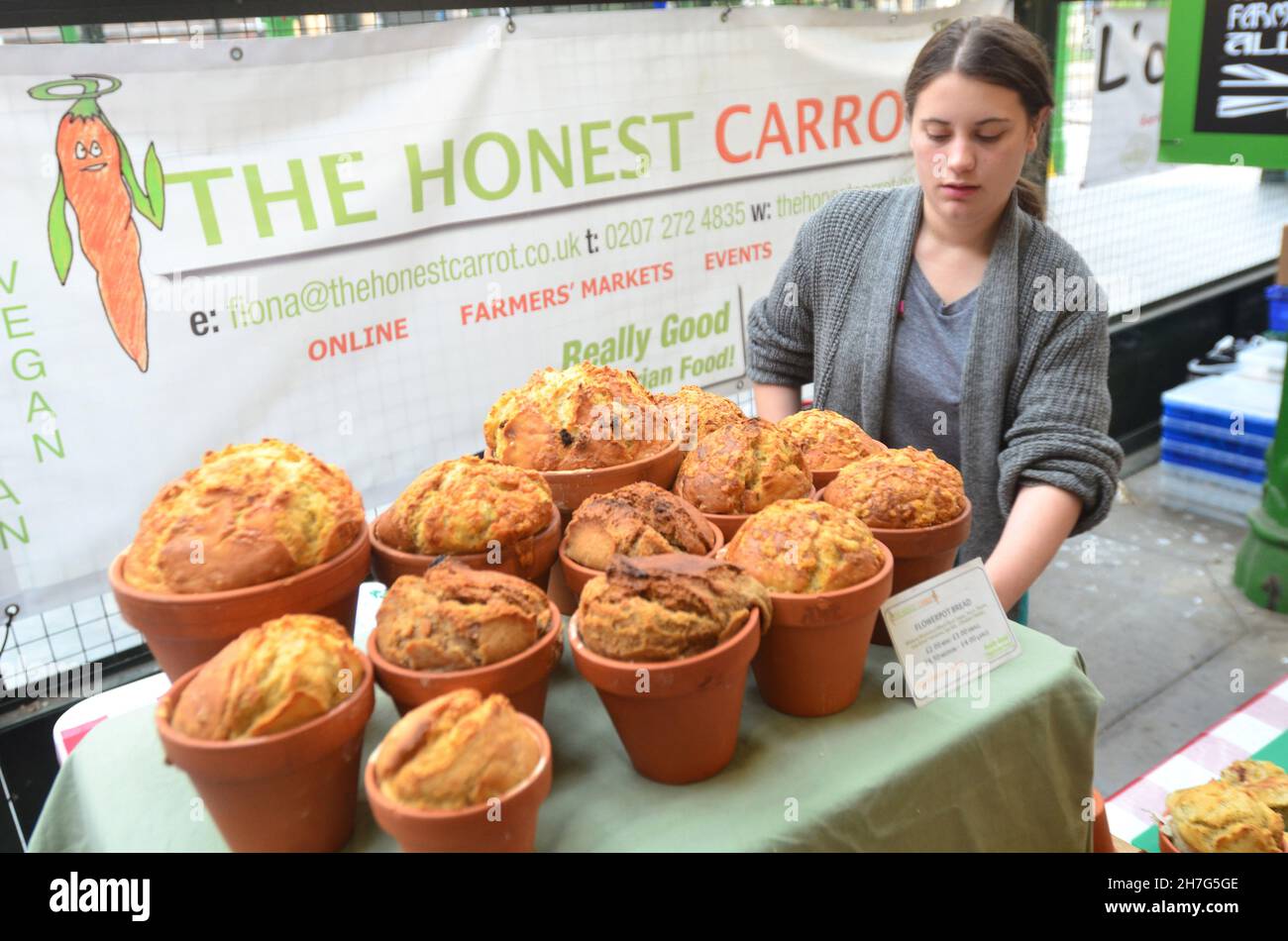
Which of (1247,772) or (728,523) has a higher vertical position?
(728,523)

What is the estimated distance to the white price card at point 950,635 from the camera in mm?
1138

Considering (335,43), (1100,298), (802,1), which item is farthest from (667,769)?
(802,1)

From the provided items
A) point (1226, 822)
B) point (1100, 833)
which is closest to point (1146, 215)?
point (1226, 822)

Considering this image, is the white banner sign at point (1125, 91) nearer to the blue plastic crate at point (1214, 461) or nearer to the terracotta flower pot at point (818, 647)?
the blue plastic crate at point (1214, 461)

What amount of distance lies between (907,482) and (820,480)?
0.53ft

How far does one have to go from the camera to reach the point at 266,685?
84 centimetres

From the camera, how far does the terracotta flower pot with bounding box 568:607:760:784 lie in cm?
92

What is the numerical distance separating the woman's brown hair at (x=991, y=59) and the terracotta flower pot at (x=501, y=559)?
1140 mm

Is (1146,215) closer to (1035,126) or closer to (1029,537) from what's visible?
(1035,126)

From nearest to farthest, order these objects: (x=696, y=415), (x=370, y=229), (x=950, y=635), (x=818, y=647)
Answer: (x=818, y=647), (x=950, y=635), (x=696, y=415), (x=370, y=229)

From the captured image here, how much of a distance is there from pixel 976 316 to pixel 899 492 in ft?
2.47

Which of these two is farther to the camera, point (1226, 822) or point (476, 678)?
point (1226, 822)

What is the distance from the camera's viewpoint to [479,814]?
0.78 meters
